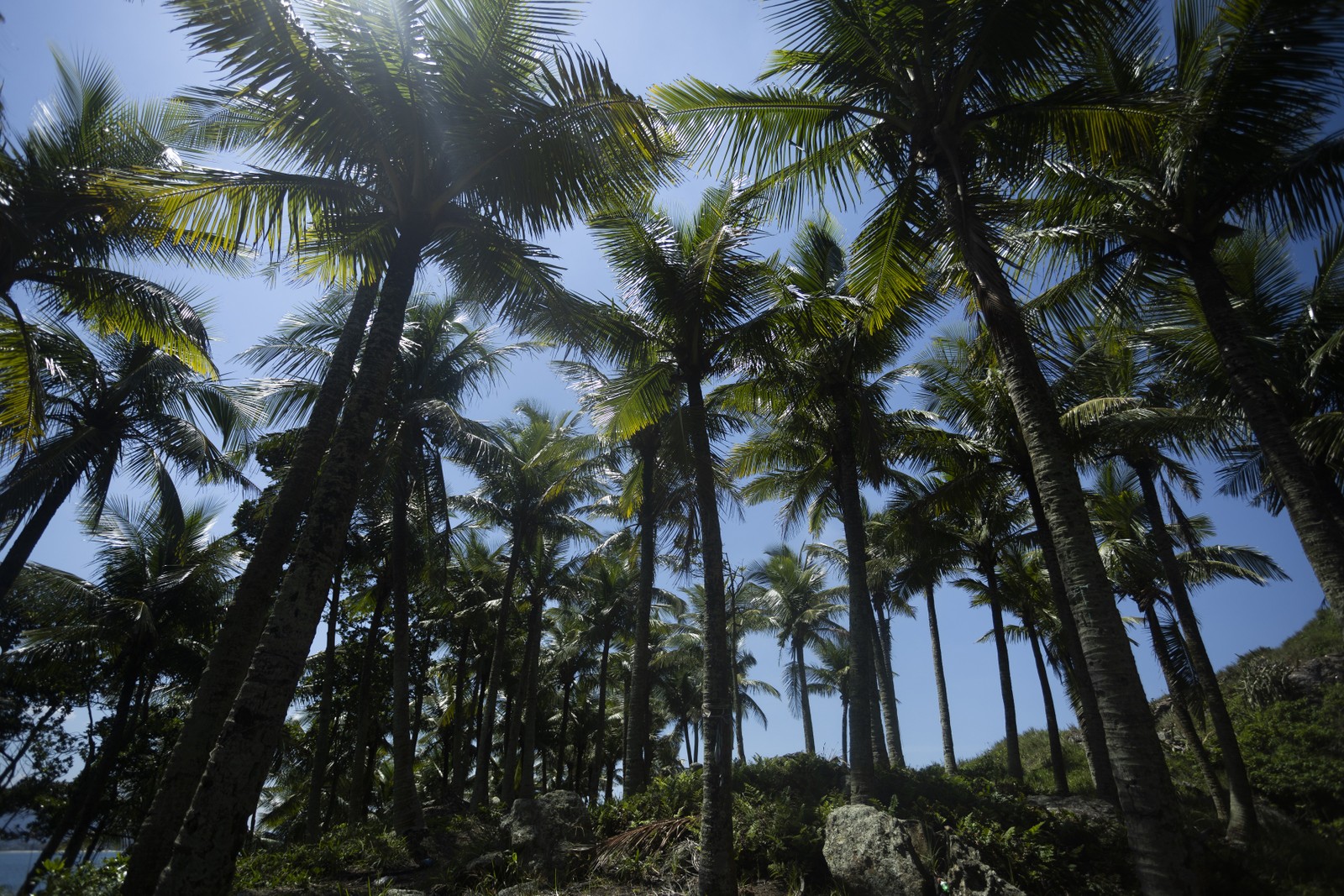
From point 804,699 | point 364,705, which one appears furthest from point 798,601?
point 364,705

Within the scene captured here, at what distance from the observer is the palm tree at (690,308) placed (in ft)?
30.5

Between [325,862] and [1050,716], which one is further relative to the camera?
[1050,716]

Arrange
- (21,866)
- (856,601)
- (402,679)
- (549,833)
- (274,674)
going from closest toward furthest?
(274,674) < (549,833) < (856,601) < (402,679) < (21,866)

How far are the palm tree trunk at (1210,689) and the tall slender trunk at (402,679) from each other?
13529 mm

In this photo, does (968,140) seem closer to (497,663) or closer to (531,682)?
(497,663)

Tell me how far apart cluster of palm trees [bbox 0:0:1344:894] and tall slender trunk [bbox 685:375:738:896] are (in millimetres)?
58

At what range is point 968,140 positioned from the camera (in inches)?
300

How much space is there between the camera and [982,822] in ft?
29.9

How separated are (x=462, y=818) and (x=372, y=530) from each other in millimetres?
7558

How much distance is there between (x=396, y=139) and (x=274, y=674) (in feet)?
16.5

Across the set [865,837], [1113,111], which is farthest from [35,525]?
[1113,111]

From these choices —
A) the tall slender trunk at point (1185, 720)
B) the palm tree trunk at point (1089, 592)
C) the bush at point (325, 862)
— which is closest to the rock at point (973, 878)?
the palm tree trunk at point (1089, 592)

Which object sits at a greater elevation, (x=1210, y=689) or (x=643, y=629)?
(x=643, y=629)

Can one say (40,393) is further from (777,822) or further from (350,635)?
(350,635)
